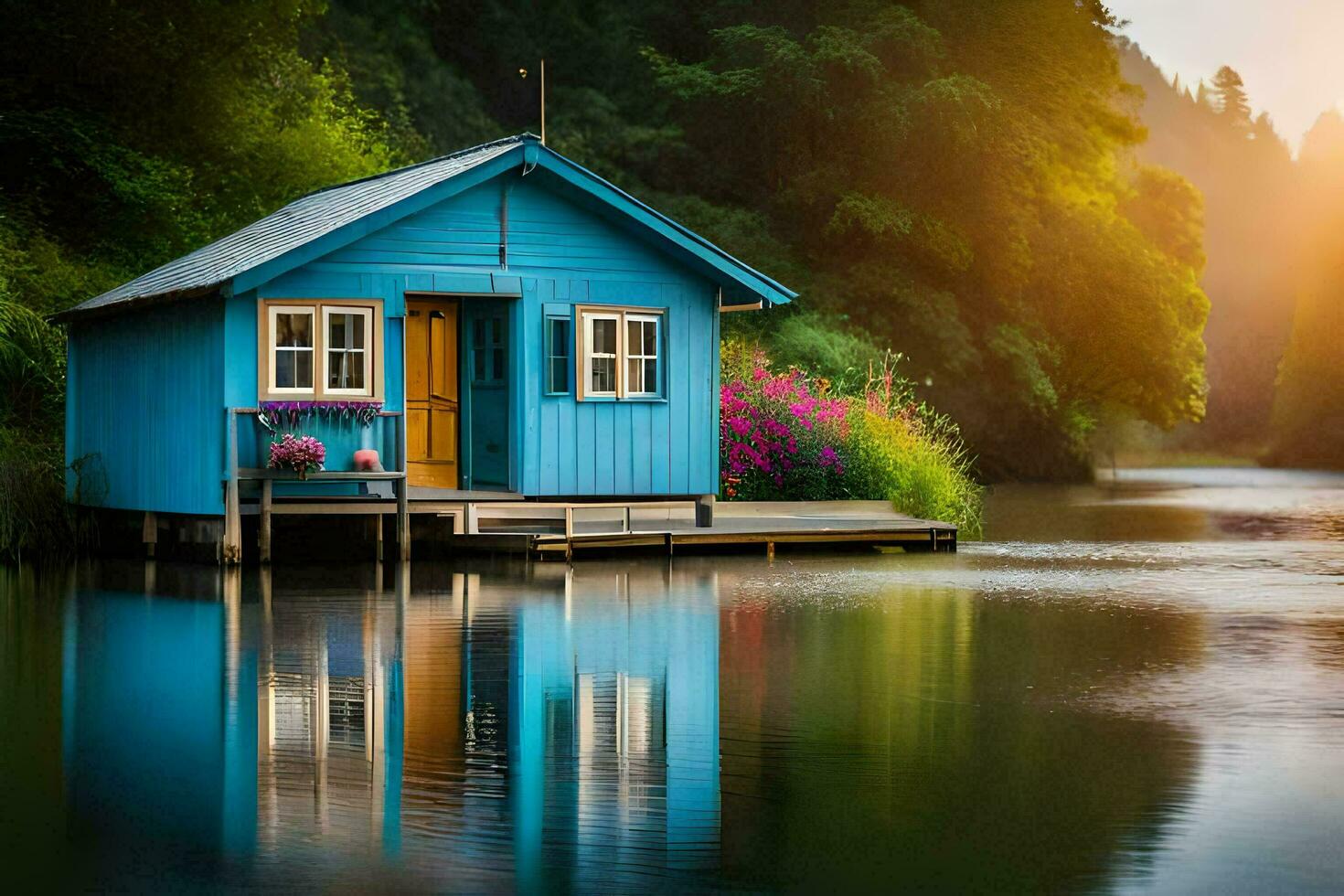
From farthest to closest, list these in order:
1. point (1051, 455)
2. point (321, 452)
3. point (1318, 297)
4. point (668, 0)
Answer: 1. point (1318, 297)
2. point (1051, 455)
3. point (668, 0)
4. point (321, 452)

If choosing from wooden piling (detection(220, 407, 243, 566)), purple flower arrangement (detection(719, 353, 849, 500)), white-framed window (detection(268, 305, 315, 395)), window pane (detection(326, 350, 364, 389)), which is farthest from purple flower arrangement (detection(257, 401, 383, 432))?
purple flower arrangement (detection(719, 353, 849, 500))

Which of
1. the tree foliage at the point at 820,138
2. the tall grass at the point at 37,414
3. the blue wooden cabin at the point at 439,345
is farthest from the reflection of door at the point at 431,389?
the tree foliage at the point at 820,138

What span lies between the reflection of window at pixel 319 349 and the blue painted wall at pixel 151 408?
0.31 meters

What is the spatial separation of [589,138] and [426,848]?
1815 inches

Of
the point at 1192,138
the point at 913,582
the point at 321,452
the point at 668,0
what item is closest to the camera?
the point at 913,582

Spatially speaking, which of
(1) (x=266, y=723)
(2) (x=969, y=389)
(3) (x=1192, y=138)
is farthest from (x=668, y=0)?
(3) (x=1192, y=138)

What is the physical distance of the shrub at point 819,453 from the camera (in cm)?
2773

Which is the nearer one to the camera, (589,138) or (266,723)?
(266,723)

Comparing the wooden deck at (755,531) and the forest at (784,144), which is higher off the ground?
the forest at (784,144)

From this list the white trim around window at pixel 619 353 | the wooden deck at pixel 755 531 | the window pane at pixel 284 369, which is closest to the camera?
the window pane at pixel 284 369

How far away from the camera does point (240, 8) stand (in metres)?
39.9

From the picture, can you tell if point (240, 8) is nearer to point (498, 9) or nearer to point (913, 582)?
point (498, 9)

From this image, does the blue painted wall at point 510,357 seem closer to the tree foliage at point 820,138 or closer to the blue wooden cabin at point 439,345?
the blue wooden cabin at point 439,345

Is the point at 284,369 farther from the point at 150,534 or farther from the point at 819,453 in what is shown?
the point at 819,453
